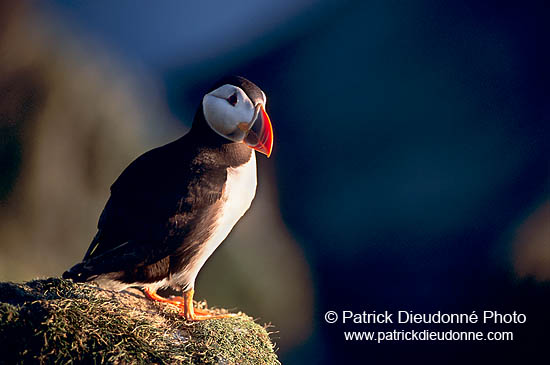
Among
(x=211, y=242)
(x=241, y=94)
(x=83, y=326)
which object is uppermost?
(x=241, y=94)

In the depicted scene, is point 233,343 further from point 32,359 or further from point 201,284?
point 201,284

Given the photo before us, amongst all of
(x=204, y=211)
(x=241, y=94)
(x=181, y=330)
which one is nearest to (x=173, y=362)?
(x=181, y=330)

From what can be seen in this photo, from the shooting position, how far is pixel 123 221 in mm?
2896

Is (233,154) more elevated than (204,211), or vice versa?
(233,154)

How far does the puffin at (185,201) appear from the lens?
283cm

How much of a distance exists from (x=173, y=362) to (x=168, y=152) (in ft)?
4.47

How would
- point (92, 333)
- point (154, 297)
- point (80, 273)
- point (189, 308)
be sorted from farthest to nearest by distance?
1. point (154, 297)
2. point (189, 308)
3. point (80, 273)
4. point (92, 333)

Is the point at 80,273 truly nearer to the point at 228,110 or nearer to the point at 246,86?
the point at 228,110

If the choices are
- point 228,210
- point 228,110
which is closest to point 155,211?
point 228,210

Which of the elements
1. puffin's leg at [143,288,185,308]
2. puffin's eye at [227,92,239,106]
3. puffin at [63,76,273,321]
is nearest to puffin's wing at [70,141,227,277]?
puffin at [63,76,273,321]

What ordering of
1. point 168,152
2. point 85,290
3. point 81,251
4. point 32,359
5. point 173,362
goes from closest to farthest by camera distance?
point 32,359, point 173,362, point 85,290, point 168,152, point 81,251

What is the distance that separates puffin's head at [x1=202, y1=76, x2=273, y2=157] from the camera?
3.08 metres

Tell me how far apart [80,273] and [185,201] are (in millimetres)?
653

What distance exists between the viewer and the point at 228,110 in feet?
10.1
